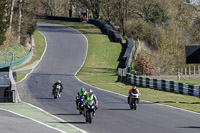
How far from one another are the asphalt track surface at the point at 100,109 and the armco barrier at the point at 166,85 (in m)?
5.74

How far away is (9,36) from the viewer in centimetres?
5925

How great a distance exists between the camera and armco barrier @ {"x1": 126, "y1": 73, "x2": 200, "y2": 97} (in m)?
37.8

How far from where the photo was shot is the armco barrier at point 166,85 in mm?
37753

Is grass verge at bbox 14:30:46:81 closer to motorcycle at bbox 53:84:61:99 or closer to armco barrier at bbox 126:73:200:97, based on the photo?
armco barrier at bbox 126:73:200:97

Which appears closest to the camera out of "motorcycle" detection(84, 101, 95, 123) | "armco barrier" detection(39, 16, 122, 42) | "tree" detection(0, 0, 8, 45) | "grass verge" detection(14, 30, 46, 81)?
"motorcycle" detection(84, 101, 95, 123)

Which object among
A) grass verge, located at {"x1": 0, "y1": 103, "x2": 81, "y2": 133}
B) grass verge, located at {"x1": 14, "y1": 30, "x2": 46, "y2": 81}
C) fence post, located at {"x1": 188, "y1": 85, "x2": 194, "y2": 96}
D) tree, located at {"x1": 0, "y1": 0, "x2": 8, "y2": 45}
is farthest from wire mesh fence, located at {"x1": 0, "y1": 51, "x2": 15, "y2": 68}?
grass verge, located at {"x1": 0, "y1": 103, "x2": 81, "y2": 133}

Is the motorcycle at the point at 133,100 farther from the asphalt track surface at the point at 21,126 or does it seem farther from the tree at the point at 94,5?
the tree at the point at 94,5

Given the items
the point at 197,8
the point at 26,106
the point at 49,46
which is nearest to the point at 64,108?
the point at 26,106

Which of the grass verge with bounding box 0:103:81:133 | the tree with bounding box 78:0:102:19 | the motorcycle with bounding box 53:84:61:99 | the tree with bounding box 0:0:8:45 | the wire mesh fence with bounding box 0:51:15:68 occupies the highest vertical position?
the tree with bounding box 78:0:102:19

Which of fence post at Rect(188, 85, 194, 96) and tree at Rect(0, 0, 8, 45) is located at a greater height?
tree at Rect(0, 0, 8, 45)

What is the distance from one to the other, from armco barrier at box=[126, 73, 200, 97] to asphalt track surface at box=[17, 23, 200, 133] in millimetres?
5740

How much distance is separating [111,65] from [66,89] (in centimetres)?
2000

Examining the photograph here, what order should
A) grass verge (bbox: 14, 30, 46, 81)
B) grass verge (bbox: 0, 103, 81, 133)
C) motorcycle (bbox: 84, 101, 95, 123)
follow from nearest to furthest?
grass verge (bbox: 0, 103, 81, 133) → motorcycle (bbox: 84, 101, 95, 123) → grass verge (bbox: 14, 30, 46, 81)

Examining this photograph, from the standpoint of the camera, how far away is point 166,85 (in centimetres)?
4100
